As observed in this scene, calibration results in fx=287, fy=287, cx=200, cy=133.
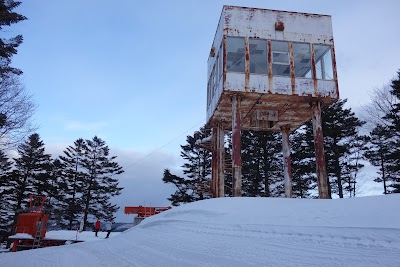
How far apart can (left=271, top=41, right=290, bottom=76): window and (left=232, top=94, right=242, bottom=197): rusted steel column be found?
245cm

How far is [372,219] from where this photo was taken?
3604mm

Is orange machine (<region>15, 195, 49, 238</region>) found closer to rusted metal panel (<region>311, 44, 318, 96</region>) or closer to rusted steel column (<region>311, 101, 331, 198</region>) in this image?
rusted steel column (<region>311, 101, 331, 198</region>)

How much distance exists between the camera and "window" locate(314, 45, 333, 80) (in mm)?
14367

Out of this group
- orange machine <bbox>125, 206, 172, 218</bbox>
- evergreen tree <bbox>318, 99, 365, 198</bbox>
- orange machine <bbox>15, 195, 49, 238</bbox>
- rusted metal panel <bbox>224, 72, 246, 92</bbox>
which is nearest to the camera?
rusted metal panel <bbox>224, 72, 246, 92</bbox>

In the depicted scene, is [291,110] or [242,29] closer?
[242,29]

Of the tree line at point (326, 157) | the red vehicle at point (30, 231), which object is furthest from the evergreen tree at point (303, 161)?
the red vehicle at point (30, 231)

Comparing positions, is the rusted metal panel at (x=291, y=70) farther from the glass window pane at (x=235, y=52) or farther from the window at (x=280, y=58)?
the glass window pane at (x=235, y=52)

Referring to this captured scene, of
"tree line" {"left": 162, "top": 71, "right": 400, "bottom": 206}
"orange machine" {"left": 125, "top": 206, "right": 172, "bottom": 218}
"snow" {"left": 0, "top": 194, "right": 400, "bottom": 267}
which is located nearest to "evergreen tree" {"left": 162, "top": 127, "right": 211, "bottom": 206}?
"tree line" {"left": 162, "top": 71, "right": 400, "bottom": 206}

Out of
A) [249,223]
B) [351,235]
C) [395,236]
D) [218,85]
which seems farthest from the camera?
[218,85]

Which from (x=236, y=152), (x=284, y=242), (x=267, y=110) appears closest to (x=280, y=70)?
(x=267, y=110)

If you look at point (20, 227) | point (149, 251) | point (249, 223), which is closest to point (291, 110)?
point (249, 223)

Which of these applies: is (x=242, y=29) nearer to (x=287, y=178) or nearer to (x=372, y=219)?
(x=287, y=178)

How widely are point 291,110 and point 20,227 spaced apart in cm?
1848

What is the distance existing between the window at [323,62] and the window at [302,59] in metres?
0.40
